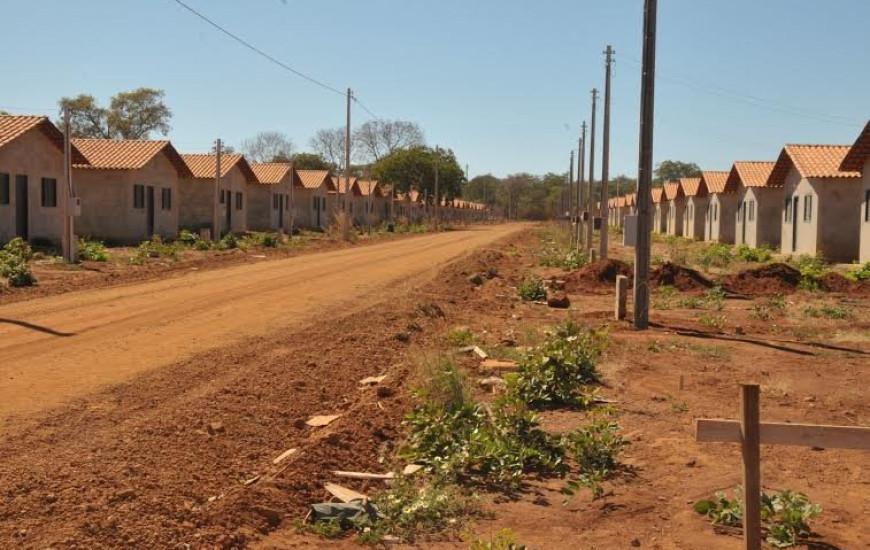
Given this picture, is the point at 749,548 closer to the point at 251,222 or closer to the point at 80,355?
the point at 80,355

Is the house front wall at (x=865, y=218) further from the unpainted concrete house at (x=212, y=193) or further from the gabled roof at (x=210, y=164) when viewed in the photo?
the gabled roof at (x=210, y=164)

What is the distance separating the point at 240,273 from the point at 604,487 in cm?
1763

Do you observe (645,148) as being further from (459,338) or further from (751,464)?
(751,464)

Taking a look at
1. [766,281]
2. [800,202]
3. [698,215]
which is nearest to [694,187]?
[698,215]

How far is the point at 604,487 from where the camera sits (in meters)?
6.54

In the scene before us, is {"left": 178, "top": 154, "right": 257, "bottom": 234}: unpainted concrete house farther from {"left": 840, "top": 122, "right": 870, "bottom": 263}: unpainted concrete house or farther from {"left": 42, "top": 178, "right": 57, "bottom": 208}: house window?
{"left": 840, "top": 122, "right": 870, "bottom": 263}: unpainted concrete house

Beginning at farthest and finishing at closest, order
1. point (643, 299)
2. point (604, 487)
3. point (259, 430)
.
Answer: point (643, 299) < point (259, 430) < point (604, 487)

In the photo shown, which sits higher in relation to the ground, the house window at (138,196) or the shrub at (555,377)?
the house window at (138,196)

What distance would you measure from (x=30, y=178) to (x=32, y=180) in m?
0.12

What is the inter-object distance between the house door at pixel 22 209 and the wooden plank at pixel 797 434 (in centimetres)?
2740

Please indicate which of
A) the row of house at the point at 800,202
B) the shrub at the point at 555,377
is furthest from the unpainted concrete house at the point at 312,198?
the shrub at the point at 555,377

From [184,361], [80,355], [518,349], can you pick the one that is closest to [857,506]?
[518,349]

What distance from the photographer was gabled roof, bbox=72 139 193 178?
114ft

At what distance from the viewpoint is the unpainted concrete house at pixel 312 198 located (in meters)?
60.4
